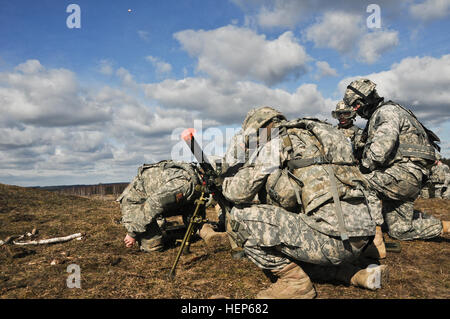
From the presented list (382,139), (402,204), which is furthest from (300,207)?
(402,204)

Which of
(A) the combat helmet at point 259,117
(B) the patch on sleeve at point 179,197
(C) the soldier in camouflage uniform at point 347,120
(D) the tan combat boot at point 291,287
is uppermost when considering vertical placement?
(C) the soldier in camouflage uniform at point 347,120

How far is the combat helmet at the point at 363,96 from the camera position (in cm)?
625

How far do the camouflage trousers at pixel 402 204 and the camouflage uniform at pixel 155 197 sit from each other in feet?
12.7

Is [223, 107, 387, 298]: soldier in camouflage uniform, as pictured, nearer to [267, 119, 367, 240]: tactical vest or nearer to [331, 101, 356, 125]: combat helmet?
[267, 119, 367, 240]: tactical vest

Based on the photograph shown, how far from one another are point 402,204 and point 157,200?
17.0ft

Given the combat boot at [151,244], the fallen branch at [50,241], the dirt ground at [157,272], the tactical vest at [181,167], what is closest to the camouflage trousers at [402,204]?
the dirt ground at [157,272]

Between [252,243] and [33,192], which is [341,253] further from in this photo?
[33,192]

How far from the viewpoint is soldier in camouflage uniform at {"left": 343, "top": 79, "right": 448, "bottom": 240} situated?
554 centimetres

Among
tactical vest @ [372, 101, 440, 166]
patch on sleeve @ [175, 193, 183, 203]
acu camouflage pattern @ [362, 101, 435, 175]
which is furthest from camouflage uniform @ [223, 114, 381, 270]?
tactical vest @ [372, 101, 440, 166]

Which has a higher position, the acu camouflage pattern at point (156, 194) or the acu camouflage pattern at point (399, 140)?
the acu camouflage pattern at point (399, 140)

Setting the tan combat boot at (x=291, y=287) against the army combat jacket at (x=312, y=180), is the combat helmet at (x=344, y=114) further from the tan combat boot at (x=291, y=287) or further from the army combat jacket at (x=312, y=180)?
the tan combat boot at (x=291, y=287)

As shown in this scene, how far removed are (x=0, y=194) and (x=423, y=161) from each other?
14.8m

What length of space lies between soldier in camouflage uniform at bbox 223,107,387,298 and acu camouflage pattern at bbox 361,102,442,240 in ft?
7.56

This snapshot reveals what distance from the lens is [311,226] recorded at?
135 inches
